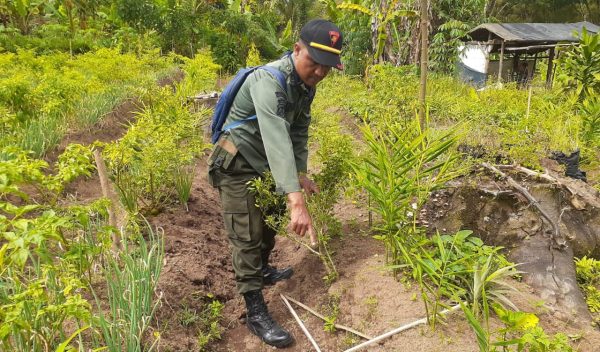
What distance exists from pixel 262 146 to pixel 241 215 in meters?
0.44

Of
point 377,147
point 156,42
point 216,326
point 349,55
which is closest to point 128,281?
point 216,326

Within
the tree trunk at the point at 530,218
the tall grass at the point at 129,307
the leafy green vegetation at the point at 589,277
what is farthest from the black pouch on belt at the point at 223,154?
the leafy green vegetation at the point at 589,277

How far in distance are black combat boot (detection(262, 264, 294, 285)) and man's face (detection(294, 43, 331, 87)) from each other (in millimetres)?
1472

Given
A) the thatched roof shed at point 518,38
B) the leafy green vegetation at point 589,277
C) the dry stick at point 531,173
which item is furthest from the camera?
the thatched roof shed at point 518,38

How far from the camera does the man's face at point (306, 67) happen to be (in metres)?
2.31

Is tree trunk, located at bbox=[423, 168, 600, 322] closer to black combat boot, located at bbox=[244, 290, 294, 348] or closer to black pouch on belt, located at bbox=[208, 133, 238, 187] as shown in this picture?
black combat boot, located at bbox=[244, 290, 294, 348]

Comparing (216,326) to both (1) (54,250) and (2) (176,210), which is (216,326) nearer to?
(1) (54,250)

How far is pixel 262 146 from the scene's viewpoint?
99.8 inches

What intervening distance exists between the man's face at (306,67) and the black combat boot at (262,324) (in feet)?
4.38

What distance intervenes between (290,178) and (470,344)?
3.96 ft

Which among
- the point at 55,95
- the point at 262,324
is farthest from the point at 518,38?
the point at 262,324

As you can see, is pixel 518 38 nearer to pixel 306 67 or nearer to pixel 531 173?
pixel 531 173

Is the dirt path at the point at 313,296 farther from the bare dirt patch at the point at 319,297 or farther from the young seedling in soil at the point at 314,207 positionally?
the young seedling in soil at the point at 314,207

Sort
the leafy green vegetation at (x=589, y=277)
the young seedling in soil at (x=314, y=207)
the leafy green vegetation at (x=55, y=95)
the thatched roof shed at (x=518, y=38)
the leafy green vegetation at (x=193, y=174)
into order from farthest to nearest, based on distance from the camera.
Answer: the thatched roof shed at (x=518, y=38), the leafy green vegetation at (x=55, y=95), the leafy green vegetation at (x=589, y=277), the young seedling in soil at (x=314, y=207), the leafy green vegetation at (x=193, y=174)
